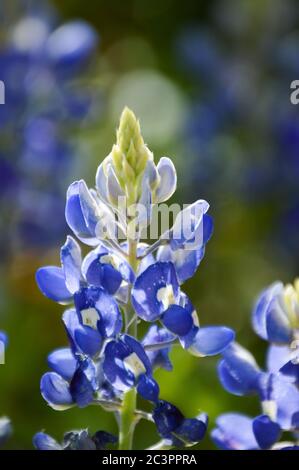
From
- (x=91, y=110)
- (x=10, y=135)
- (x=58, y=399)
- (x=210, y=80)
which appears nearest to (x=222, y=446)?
(x=58, y=399)

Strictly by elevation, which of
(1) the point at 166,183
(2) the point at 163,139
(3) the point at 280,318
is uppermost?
(2) the point at 163,139

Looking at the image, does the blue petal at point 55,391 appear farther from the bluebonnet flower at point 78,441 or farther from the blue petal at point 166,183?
the blue petal at point 166,183

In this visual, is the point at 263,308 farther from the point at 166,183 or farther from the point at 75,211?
the point at 75,211

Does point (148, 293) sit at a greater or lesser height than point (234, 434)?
greater

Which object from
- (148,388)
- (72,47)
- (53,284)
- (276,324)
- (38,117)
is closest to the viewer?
(148,388)

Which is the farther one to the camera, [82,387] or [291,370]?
[291,370]

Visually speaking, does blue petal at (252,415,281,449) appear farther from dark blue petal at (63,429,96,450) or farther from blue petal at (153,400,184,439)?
dark blue petal at (63,429,96,450)

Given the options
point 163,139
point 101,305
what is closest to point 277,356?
point 101,305
